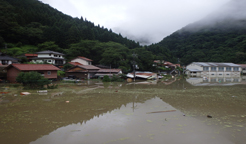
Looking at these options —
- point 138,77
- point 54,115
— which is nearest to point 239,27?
point 138,77

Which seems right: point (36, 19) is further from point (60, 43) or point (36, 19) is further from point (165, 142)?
point (165, 142)

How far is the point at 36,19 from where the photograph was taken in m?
51.4

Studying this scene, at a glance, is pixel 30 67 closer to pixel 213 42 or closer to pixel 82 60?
pixel 82 60

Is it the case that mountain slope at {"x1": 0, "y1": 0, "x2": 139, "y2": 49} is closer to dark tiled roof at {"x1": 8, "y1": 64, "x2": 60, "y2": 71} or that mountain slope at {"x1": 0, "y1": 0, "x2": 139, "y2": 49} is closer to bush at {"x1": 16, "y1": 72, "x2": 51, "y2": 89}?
dark tiled roof at {"x1": 8, "y1": 64, "x2": 60, "y2": 71}

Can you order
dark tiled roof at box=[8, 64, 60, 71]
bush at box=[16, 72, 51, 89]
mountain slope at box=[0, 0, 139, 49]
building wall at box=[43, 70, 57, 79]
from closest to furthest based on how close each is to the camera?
bush at box=[16, 72, 51, 89] → dark tiled roof at box=[8, 64, 60, 71] → building wall at box=[43, 70, 57, 79] → mountain slope at box=[0, 0, 139, 49]

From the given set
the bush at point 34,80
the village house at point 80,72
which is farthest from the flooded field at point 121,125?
the village house at point 80,72

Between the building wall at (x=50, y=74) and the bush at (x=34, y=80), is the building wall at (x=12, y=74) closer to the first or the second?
the building wall at (x=50, y=74)

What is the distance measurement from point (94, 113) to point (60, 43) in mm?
42633

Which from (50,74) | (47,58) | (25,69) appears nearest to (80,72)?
(50,74)

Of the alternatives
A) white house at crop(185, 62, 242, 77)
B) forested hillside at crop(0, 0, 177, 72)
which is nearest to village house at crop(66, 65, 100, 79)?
forested hillside at crop(0, 0, 177, 72)

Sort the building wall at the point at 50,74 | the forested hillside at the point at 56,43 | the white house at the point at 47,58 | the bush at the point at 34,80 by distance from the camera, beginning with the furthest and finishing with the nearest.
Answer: the forested hillside at the point at 56,43 < the white house at the point at 47,58 < the building wall at the point at 50,74 < the bush at the point at 34,80

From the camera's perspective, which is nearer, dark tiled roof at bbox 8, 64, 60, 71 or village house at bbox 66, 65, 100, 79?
dark tiled roof at bbox 8, 64, 60, 71

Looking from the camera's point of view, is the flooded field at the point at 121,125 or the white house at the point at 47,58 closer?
the flooded field at the point at 121,125

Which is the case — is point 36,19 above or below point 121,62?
above
